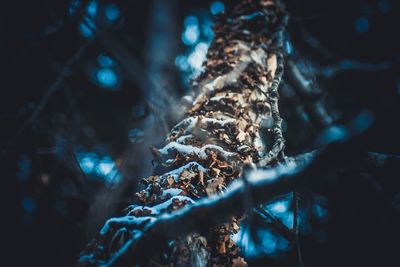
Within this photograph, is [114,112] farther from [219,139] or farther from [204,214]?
[204,214]

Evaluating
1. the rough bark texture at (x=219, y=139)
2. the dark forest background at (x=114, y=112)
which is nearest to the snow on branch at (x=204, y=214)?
the rough bark texture at (x=219, y=139)

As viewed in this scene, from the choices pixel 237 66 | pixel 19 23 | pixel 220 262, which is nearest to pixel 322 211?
pixel 237 66

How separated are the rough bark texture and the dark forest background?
0.97 m

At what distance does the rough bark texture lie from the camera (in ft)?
3.48

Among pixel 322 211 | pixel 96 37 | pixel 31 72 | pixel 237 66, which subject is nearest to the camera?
pixel 237 66

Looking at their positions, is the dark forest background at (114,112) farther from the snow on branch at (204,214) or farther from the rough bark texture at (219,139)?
the snow on branch at (204,214)

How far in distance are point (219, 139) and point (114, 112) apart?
10.5 ft

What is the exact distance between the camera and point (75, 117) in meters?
3.79

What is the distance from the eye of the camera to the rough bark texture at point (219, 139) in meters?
1.06

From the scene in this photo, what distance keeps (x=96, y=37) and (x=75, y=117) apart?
112 cm

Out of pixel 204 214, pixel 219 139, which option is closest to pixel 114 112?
pixel 219 139

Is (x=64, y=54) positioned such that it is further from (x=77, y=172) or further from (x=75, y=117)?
(x=77, y=172)

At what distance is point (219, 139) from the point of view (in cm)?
152

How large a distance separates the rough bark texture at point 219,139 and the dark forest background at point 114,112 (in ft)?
3.19
